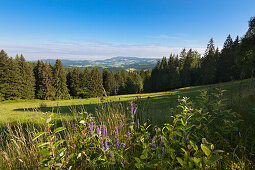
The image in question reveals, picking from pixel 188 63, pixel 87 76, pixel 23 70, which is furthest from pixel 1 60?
pixel 188 63

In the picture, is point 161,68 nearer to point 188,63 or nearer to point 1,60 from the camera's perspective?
point 188,63

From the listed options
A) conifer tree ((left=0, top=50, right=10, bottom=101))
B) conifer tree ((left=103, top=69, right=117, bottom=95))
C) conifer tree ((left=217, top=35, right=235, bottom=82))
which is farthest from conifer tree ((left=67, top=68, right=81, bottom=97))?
conifer tree ((left=217, top=35, right=235, bottom=82))

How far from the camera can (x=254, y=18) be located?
1333 cm

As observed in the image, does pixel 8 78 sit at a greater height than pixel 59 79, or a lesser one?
greater

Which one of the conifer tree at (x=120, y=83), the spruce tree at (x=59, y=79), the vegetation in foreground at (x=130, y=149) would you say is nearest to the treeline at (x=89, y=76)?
the spruce tree at (x=59, y=79)

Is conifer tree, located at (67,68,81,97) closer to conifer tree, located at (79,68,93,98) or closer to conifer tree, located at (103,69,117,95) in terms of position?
conifer tree, located at (79,68,93,98)

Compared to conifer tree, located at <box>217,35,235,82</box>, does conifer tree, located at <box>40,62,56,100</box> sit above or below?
below

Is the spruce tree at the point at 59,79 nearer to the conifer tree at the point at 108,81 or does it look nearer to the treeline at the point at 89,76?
the treeline at the point at 89,76

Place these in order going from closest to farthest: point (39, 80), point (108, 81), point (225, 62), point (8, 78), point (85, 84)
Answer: point (8, 78) < point (225, 62) < point (39, 80) < point (85, 84) < point (108, 81)

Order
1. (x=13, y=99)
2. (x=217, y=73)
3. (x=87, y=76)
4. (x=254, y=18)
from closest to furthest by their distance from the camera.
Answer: (x=254, y=18)
(x=13, y=99)
(x=217, y=73)
(x=87, y=76)

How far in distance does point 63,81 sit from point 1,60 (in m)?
14.1

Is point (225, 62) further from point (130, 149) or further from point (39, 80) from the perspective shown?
point (39, 80)

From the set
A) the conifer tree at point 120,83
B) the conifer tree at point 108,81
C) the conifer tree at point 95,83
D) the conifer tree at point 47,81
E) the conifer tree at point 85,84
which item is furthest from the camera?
the conifer tree at point 120,83

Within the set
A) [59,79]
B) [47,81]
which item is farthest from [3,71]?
[59,79]
